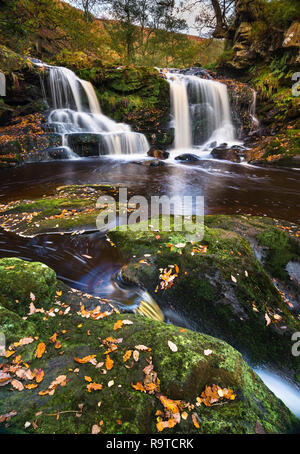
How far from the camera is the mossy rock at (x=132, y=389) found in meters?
1.30

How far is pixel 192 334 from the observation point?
73.8 inches

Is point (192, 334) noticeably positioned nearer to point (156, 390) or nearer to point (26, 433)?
point (156, 390)

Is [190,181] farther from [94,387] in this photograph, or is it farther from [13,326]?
[94,387]

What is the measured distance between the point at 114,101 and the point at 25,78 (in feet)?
18.1

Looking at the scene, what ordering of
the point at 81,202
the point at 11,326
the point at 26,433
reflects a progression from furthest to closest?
the point at 81,202 → the point at 11,326 → the point at 26,433

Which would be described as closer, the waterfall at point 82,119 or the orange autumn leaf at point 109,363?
the orange autumn leaf at point 109,363

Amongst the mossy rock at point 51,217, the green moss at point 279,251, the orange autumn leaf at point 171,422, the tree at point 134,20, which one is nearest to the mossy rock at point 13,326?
the orange autumn leaf at point 171,422

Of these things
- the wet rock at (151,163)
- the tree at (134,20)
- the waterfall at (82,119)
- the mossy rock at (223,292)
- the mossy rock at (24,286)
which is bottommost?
the mossy rock at (223,292)

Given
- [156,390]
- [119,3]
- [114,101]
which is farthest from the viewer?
[119,3]

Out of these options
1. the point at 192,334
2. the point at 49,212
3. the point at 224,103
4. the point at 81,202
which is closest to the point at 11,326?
the point at 192,334

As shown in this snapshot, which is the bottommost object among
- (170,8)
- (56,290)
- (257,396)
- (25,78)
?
(257,396)

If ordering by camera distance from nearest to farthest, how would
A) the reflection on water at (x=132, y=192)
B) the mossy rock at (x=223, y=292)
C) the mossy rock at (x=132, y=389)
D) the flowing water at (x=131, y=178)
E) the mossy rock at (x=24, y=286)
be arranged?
the mossy rock at (x=132, y=389) → the mossy rock at (x=24, y=286) → the mossy rock at (x=223, y=292) → the reflection on water at (x=132, y=192) → the flowing water at (x=131, y=178)

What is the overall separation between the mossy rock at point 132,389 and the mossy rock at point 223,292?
68 centimetres

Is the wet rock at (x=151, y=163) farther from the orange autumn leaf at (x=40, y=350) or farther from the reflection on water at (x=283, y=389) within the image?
the orange autumn leaf at (x=40, y=350)
